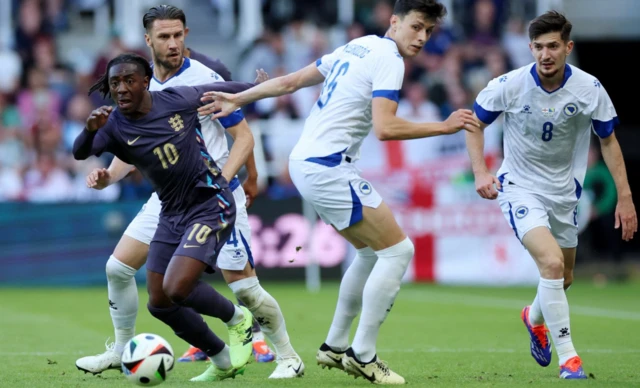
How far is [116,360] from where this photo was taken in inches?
291

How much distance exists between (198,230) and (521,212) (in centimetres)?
234

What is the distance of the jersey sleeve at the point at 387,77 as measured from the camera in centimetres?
651

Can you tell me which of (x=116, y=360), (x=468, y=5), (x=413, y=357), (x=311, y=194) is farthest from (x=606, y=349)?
(x=468, y=5)

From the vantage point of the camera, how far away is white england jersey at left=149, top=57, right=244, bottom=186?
7703 mm

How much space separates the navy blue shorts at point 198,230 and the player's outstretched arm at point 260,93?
535 millimetres

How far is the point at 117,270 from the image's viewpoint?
7.45 m

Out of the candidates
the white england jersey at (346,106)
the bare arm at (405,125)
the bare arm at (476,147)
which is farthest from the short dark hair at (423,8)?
the bare arm at (476,147)

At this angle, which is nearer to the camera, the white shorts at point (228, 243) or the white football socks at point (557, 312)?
the white football socks at point (557, 312)

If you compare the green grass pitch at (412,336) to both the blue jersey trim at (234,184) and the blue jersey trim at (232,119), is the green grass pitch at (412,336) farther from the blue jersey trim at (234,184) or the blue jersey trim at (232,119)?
Answer: the blue jersey trim at (232,119)

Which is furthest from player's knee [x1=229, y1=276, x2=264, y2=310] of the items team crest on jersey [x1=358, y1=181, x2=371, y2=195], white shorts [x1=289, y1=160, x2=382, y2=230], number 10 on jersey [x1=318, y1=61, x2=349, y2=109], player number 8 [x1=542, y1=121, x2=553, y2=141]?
player number 8 [x1=542, y1=121, x2=553, y2=141]

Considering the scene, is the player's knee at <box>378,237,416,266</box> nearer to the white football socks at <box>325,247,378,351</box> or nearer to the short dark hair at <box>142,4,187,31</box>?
the white football socks at <box>325,247,378,351</box>

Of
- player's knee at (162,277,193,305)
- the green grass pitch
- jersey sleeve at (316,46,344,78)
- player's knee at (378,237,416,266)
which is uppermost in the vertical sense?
jersey sleeve at (316,46,344,78)

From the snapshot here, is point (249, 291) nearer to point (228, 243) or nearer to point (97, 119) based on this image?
point (228, 243)

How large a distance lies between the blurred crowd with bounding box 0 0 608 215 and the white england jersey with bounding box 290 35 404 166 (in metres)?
10.1
